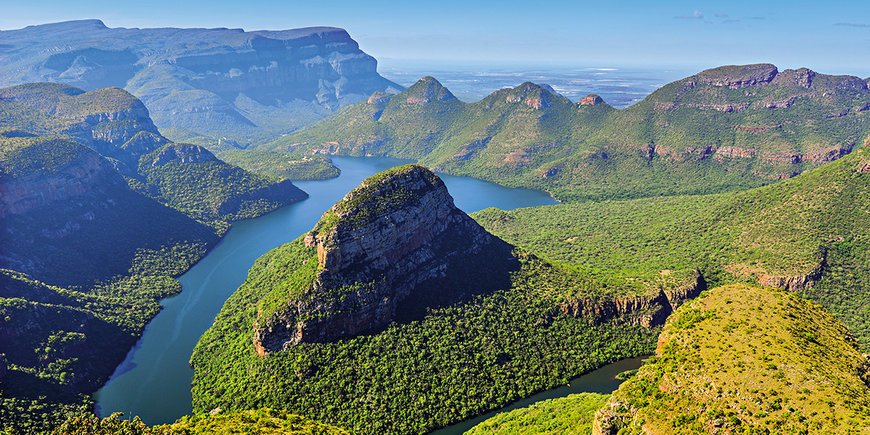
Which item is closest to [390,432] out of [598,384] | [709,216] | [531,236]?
[598,384]

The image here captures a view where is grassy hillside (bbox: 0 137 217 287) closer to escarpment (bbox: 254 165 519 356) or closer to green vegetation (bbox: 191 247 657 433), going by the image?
green vegetation (bbox: 191 247 657 433)

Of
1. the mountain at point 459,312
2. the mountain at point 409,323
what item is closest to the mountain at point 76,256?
the mountain at point 409,323

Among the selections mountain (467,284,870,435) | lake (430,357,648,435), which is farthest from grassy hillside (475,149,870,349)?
mountain (467,284,870,435)

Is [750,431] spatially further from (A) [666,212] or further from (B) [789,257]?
(A) [666,212]

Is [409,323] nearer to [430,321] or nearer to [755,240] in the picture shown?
[430,321]

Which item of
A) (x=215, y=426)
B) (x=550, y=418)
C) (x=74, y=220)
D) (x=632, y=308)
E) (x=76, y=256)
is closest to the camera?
(x=215, y=426)

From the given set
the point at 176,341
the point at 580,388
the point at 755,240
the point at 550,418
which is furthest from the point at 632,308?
the point at 176,341
